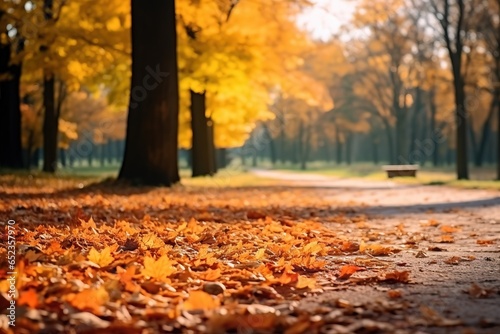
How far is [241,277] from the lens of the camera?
3969mm

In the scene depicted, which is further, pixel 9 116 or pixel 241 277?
pixel 9 116

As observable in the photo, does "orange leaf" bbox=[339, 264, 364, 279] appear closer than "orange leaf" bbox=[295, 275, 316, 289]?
No

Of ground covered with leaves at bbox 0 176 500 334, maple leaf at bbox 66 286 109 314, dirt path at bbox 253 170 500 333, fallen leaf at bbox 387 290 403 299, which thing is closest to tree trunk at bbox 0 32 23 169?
ground covered with leaves at bbox 0 176 500 334

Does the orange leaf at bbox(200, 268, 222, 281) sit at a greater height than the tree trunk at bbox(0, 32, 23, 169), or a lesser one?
lesser

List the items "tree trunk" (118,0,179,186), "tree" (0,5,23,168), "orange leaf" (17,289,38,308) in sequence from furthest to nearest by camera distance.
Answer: "tree" (0,5,23,168) < "tree trunk" (118,0,179,186) < "orange leaf" (17,289,38,308)

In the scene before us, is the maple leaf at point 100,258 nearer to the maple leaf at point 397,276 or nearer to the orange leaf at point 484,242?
the maple leaf at point 397,276

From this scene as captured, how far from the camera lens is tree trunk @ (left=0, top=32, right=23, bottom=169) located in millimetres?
19656

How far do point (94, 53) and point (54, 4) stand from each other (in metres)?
5.99

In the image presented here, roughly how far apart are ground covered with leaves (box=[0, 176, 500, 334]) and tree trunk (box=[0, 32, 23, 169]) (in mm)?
13237

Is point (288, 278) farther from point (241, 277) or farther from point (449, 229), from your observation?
point (449, 229)

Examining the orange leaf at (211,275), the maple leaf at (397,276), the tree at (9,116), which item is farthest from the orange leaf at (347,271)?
the tree at (9,116)

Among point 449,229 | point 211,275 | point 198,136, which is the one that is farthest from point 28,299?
point 198,136

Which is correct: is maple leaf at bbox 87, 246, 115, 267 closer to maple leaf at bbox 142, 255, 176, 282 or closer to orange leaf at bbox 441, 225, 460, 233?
maple leaf at bbox 142, 255, 176, 282

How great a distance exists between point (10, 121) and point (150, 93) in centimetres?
901
